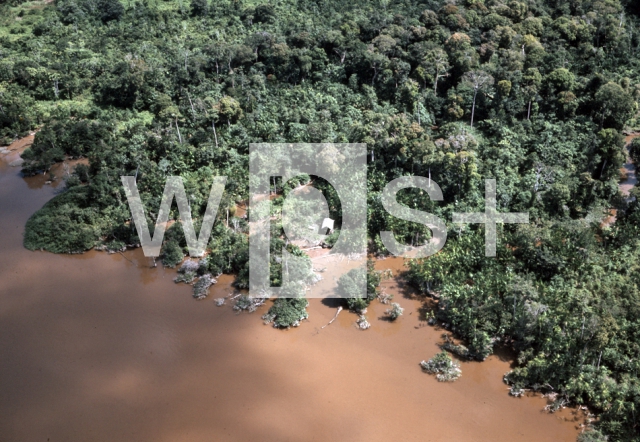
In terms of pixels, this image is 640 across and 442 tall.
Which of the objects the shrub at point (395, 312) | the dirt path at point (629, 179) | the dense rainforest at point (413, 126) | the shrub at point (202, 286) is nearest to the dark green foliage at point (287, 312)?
the dense rainforest at point (413, 126)

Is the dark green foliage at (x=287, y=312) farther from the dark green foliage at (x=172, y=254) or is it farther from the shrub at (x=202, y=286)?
the dark green foliage at (x=172, y=254)

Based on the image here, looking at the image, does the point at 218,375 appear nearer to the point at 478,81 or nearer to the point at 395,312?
the point at 395,312

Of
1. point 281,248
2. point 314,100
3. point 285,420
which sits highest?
point 314,100

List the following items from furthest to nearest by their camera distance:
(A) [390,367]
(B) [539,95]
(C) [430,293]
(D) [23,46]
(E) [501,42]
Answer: (D) [23,46] < (E) [501,42] < (B) [539,95] < (C) [430,293] < (A) [390,367]

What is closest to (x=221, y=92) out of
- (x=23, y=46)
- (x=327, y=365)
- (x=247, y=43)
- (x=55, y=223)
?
(x=247, y=43)

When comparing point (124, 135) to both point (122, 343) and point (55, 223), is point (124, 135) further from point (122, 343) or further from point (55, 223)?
point (122, 343)

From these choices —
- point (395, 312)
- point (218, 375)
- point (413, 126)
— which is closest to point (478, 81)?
point (413, 126)
